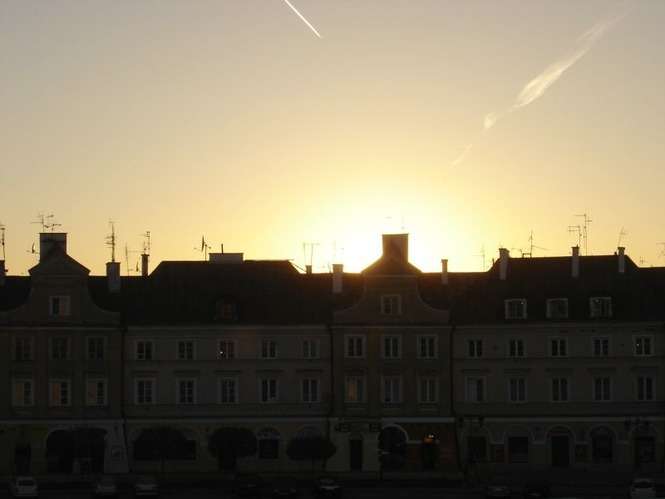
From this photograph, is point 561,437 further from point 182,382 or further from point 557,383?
point 182,382

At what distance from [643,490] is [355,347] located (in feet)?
89.5

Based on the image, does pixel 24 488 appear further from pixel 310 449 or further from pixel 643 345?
pixel 643 345

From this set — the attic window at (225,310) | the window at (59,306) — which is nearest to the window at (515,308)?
the attic window at (225,310)

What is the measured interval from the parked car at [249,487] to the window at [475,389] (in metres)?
20.0

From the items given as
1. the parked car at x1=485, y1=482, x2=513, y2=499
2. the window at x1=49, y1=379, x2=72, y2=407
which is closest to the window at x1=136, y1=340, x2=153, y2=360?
the window at x1=49, y1=379, x2=72, y2=407

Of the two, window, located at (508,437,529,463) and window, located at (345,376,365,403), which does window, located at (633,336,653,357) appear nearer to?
window, located at (508,437,529,463)

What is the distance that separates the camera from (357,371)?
364 ft

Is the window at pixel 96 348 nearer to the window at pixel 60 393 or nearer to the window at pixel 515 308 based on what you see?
the window at pixel 60 393

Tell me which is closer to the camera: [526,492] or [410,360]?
[526,492]

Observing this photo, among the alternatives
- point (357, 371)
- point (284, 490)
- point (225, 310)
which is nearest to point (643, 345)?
point (357, 371)

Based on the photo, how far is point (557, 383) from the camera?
365ft

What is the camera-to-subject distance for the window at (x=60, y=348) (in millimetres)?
109500

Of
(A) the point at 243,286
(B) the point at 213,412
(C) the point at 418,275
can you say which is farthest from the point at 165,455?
(C) the point at 418,275

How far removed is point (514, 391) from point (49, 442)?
32368mm
